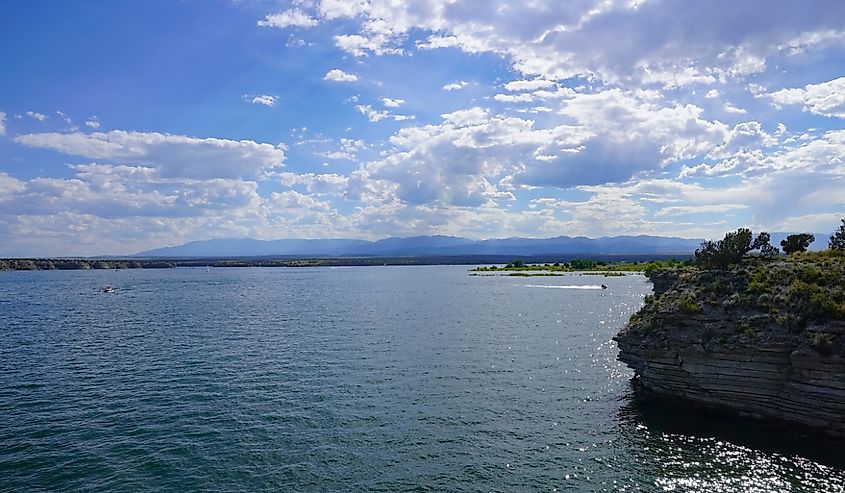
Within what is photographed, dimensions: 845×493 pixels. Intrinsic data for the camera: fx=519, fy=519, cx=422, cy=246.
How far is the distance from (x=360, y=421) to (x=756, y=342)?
90.5ft

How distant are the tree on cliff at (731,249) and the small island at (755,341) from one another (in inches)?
120

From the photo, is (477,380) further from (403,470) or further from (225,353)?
(225,353)

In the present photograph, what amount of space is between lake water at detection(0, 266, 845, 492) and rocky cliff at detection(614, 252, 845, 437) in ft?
6.71

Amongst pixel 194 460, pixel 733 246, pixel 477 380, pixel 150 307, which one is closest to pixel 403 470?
pixel 194 460

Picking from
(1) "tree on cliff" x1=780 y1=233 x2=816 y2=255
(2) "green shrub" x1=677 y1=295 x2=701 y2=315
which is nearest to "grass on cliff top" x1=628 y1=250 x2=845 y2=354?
(2) "green shrub" x1=677 y1=295 x2=701 y2=315

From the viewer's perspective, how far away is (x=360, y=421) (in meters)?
37.3

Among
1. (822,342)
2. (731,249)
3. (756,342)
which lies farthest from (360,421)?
(731,249)

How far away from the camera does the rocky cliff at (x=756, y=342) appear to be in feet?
105

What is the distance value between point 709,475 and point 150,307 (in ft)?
370

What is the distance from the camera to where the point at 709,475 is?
94.2 ft

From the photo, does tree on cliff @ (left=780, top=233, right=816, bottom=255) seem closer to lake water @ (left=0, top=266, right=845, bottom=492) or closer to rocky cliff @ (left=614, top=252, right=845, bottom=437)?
rocky cliff @ (left=614, top=252, right=845, bottom=437)

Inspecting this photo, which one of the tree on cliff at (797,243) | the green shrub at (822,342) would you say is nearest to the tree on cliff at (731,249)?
the tree on cliff at (797,243)

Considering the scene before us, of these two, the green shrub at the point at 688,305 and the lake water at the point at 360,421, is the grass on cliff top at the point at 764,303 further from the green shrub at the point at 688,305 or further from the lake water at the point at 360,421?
the lake water at the point at 360,421

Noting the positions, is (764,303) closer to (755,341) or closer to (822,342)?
(755,341)
